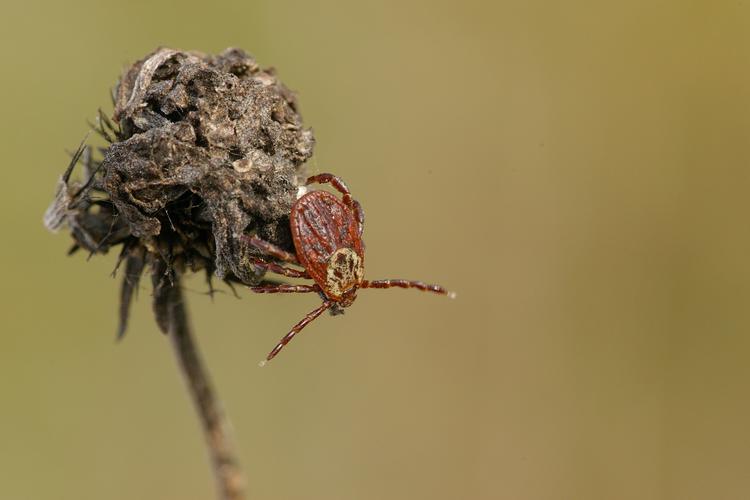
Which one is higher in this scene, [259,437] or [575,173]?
[575,173]

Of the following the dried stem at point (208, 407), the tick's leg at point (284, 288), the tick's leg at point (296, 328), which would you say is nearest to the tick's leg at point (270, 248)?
the tick's leg at point (284, 288)

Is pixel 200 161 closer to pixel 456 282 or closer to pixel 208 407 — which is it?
pixel 208 407

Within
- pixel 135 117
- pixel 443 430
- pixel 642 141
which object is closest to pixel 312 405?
pixel 443 430

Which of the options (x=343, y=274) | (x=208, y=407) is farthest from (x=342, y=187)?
(x=208, y=407)

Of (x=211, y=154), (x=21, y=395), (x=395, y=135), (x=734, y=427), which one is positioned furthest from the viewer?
Answer: (x=395, y=135)

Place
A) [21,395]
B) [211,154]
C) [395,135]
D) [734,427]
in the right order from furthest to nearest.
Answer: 1. [395,135]
2. [734,427]
3. [21,395]
4. [211,154]

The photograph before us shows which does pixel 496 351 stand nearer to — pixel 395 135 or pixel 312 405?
pixel 312 405
